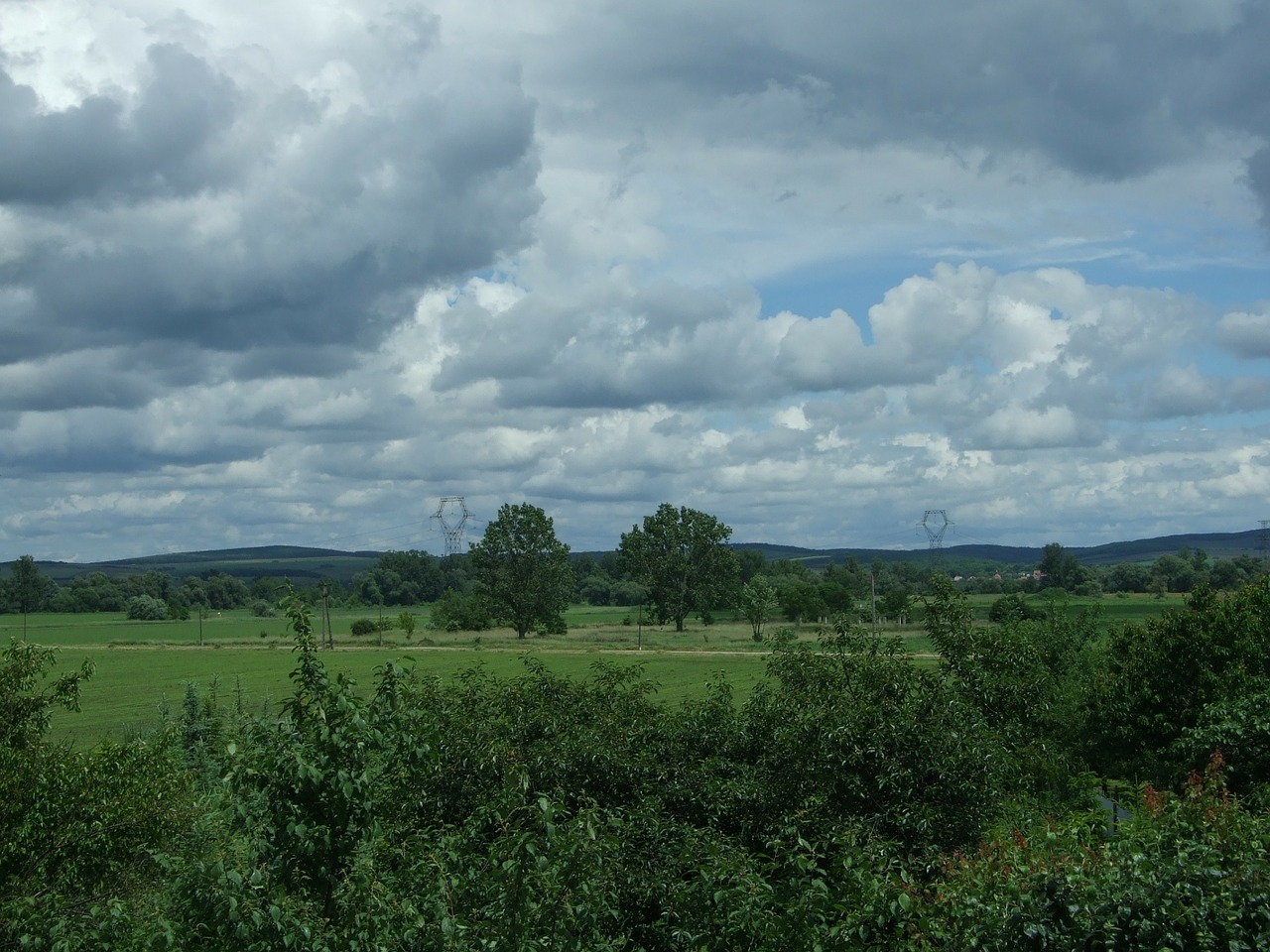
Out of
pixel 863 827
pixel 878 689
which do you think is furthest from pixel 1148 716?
pixel 863 827

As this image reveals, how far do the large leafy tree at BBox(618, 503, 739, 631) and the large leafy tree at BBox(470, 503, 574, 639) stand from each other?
11129 millimetres

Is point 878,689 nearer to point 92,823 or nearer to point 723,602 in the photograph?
point 92,823

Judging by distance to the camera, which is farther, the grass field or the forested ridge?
the grass field

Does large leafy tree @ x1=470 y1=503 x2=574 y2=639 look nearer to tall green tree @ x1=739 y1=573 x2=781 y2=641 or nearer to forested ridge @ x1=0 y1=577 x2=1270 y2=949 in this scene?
tall green tree @ x1=739 y1=573 x2=781 y2=641

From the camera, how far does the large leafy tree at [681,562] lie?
16950 centimetres

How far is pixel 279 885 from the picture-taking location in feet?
40.2

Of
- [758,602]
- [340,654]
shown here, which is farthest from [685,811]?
[758,602]

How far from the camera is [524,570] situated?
168m

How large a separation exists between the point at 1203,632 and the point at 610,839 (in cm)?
3095

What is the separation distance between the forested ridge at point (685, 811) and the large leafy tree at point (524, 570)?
416 ft

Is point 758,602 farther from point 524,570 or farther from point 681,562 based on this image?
point 524,570

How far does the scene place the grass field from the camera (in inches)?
3184

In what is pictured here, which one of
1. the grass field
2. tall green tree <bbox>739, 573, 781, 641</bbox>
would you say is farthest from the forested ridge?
tall green tree <bbox>739, 573, 781, 641</bbox>

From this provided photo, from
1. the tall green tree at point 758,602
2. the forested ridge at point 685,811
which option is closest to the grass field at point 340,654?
the tall green tree at point 758,602
